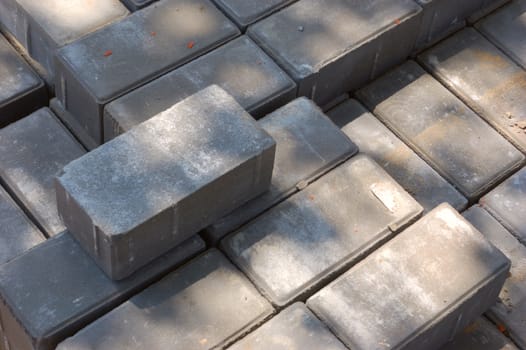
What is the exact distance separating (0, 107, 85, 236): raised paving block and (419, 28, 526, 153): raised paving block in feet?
5.75

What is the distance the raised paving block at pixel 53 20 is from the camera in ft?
14.9

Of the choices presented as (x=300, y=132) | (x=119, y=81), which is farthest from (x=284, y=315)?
(x=119, y=81)

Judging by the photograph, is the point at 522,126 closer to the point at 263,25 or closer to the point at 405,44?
the point at 405,44

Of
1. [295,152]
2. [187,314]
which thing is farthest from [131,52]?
[187,314]

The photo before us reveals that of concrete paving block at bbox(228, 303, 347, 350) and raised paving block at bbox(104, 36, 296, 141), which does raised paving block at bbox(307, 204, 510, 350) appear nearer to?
concrete paving block at bbox(228, 303, 347, 350)

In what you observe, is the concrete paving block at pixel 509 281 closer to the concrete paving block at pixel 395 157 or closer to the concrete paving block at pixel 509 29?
the concrete paving block at pixel 395 157

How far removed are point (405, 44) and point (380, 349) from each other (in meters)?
1.73

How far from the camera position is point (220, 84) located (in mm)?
4367

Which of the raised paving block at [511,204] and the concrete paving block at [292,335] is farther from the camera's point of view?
the raised paving block at [511,204]

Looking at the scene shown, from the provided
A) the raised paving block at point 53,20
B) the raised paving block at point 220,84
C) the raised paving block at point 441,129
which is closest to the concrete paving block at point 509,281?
the raised paving block at point 441,129

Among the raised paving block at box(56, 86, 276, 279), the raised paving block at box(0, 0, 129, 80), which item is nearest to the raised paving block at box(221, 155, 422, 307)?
the raised paving block at box(56, 86, 276, 279)

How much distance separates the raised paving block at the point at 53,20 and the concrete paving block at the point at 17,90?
0.26ft

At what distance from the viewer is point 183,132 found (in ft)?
12.5

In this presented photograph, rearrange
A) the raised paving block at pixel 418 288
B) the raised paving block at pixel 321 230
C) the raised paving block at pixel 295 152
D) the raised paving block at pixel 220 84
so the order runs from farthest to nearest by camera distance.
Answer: the raised paving block at pixel 220 84, the raised paving block at pixel 295 152, the raised paving block at pixel 321 230, the raised paving block at pixel 418 288
